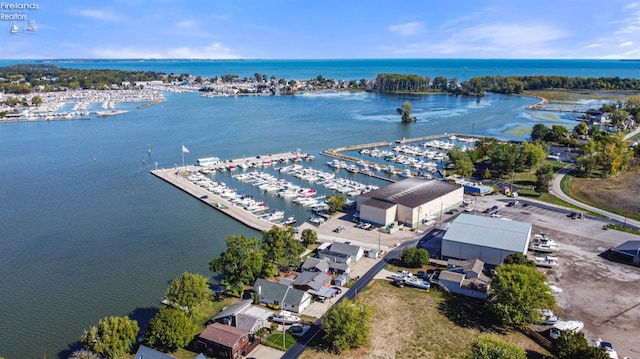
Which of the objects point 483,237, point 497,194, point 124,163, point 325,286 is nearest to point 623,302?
point 483,237

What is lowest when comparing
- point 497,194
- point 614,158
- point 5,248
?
point 5,248

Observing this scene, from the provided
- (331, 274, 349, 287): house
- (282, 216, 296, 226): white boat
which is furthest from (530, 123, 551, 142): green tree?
(331, 274, 349, 287): house

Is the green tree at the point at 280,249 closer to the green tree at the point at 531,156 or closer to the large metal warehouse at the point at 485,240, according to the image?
the large metal warehouse at the point at 485,240

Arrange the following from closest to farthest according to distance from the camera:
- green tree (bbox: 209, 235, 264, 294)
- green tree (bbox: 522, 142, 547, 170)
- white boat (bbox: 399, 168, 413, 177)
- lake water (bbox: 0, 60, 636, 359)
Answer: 1. green tree (bbox: 209, 235, 264, 294)
2. lake water (bbox: 0, 60, 636, 359)
3. green tree (bbox: 522, 142, 547, 170)
4. white boat (bbox: 399, 168, 413, 177)

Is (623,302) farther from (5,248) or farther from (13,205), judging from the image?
(13,205)

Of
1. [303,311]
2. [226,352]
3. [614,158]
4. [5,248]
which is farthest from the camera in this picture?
[614,158]

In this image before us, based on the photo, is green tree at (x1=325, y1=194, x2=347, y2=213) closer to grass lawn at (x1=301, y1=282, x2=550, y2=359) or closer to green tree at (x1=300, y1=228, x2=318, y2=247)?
green tree at (x1=300, y1=228, x2=318, y2=247)

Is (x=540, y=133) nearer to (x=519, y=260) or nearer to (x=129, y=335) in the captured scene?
(x=519, y=260)

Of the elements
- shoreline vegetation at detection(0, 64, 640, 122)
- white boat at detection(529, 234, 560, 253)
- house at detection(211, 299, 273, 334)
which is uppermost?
shoreline vegetation at detection(0, 64, 640, 122)
